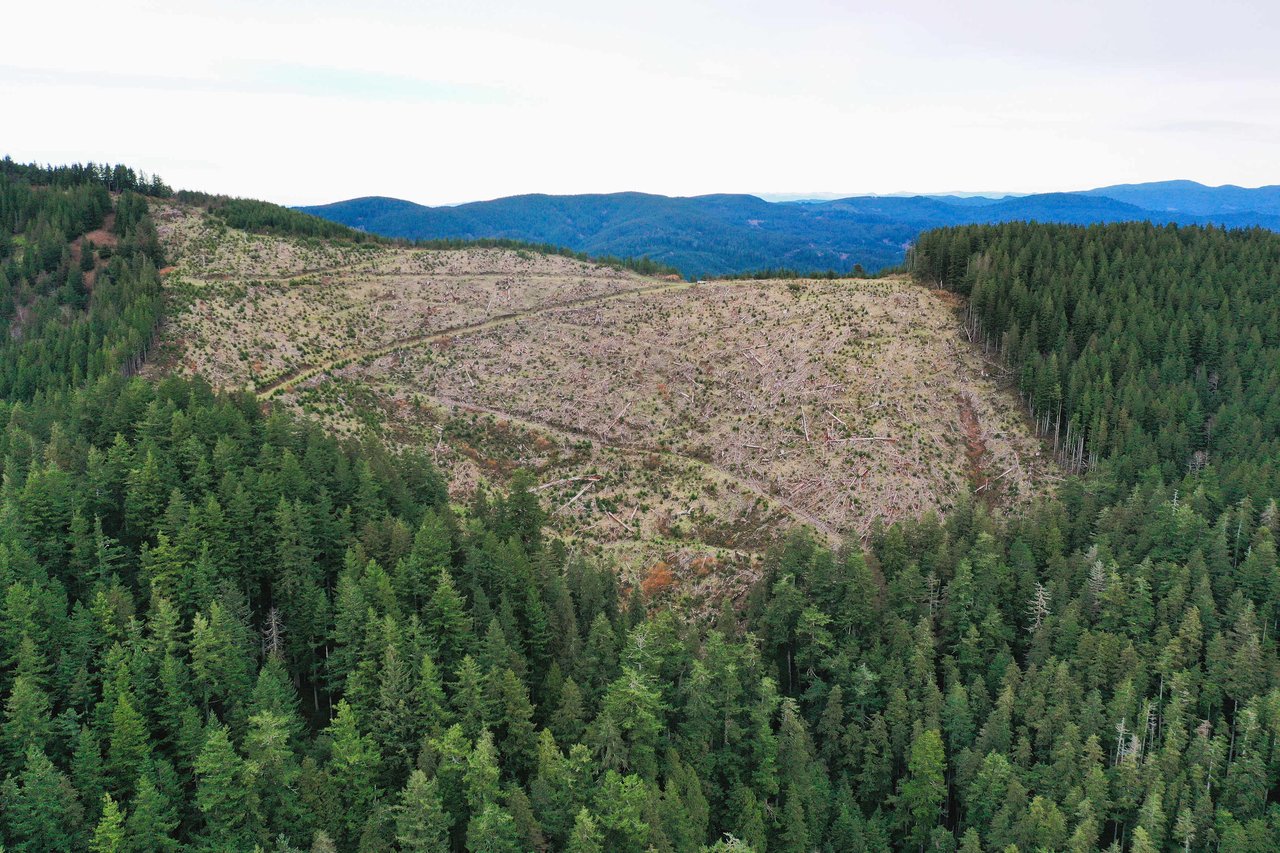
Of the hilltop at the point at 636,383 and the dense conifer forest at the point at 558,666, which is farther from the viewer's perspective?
the hilltop at the point at 636,383

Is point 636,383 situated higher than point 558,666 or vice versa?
point 636,383

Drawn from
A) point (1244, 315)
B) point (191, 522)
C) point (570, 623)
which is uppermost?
point (1244, 315)

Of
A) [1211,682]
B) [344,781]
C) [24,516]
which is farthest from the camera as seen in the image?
[1211,682]

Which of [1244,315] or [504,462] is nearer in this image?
[504,462]

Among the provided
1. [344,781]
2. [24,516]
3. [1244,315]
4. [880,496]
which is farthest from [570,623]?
[1244,315]

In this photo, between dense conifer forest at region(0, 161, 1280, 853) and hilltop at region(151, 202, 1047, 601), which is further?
hilltop at region(151, 202, 1047, 601)

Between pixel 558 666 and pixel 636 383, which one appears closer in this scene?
pixel 558 666

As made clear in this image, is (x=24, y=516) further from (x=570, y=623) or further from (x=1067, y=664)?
(x=1067, y=664)

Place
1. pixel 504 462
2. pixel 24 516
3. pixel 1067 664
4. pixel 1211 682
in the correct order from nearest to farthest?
pixel 24 516 → pixel 1211 682 → pixel 1067 664 → pixel 504 462
